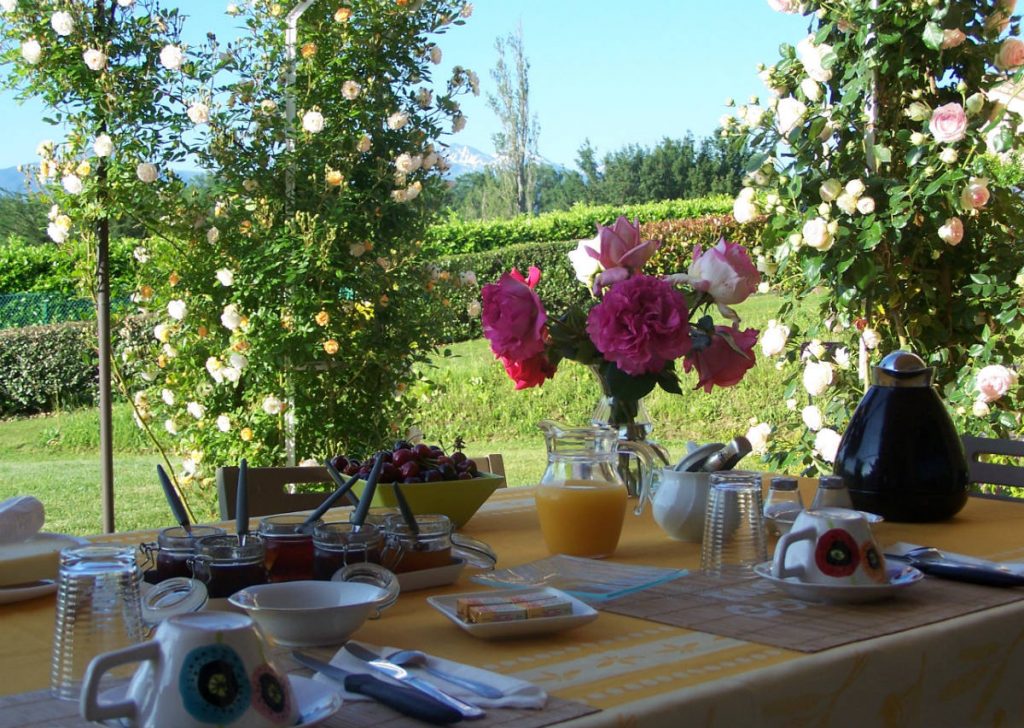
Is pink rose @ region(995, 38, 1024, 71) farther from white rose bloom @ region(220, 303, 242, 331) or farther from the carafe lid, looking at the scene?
white rose bloom @ region(220, 303, 242, 331)

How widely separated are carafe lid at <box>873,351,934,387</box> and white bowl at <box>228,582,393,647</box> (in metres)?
1.05

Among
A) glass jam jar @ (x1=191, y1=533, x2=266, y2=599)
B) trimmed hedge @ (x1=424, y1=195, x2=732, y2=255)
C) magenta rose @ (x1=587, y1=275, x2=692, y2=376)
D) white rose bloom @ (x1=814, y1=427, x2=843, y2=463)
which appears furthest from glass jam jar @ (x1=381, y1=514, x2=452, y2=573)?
trimmed hedge @ (x1=424, y1=195, x2=732, y2=255)

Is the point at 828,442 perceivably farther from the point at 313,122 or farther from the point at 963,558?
Result: the point at 313,122

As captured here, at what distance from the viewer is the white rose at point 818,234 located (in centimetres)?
322

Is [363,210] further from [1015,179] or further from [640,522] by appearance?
[1015,179]

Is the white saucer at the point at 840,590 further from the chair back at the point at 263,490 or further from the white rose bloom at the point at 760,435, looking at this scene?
the white rose bloom at the point at 760,435

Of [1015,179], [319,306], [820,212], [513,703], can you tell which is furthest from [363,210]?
[513,703]

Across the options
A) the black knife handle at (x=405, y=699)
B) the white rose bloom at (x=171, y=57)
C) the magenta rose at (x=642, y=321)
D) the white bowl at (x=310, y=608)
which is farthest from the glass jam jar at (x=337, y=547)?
the white rose bloom at (x=171, y=57)

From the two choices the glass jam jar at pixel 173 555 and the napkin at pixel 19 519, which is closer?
the glass jam jar at pixel 173 555

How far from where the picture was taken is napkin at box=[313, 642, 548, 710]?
944 mm

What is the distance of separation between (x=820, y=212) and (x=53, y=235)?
242 cm

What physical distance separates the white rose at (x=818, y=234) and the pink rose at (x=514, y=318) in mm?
1467

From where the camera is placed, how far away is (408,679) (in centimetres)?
99

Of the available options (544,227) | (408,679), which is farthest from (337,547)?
(544,227)
